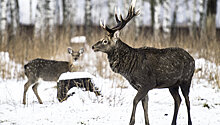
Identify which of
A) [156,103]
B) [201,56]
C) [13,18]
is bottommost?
[156,103]

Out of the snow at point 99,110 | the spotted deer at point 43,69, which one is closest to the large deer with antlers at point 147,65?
the snow at point 99,110

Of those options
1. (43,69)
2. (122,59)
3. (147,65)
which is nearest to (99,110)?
(122,59)

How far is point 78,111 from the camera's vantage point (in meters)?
6.29

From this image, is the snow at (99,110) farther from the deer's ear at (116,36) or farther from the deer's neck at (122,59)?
the deer's ear at (116,36)

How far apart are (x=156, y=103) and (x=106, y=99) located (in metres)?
A: 1.22

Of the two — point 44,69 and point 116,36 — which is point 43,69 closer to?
point 44,69

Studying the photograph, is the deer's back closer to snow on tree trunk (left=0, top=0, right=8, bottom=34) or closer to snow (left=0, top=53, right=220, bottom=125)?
snow (left=0, top=53, right=220, bottom=125)

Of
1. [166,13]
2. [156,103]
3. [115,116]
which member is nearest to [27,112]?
[115,116]

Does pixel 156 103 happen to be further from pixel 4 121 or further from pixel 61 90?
pixel 4 121

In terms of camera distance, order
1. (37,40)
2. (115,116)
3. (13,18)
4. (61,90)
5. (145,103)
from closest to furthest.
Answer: (145,103) → (115,116) → (61,90) → (37,40) → (13,18)

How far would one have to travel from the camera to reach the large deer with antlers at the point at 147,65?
5.15m

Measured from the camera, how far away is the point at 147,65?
523 cm

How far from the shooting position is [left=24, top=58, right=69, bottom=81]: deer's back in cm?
791

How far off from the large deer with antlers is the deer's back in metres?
2.96
